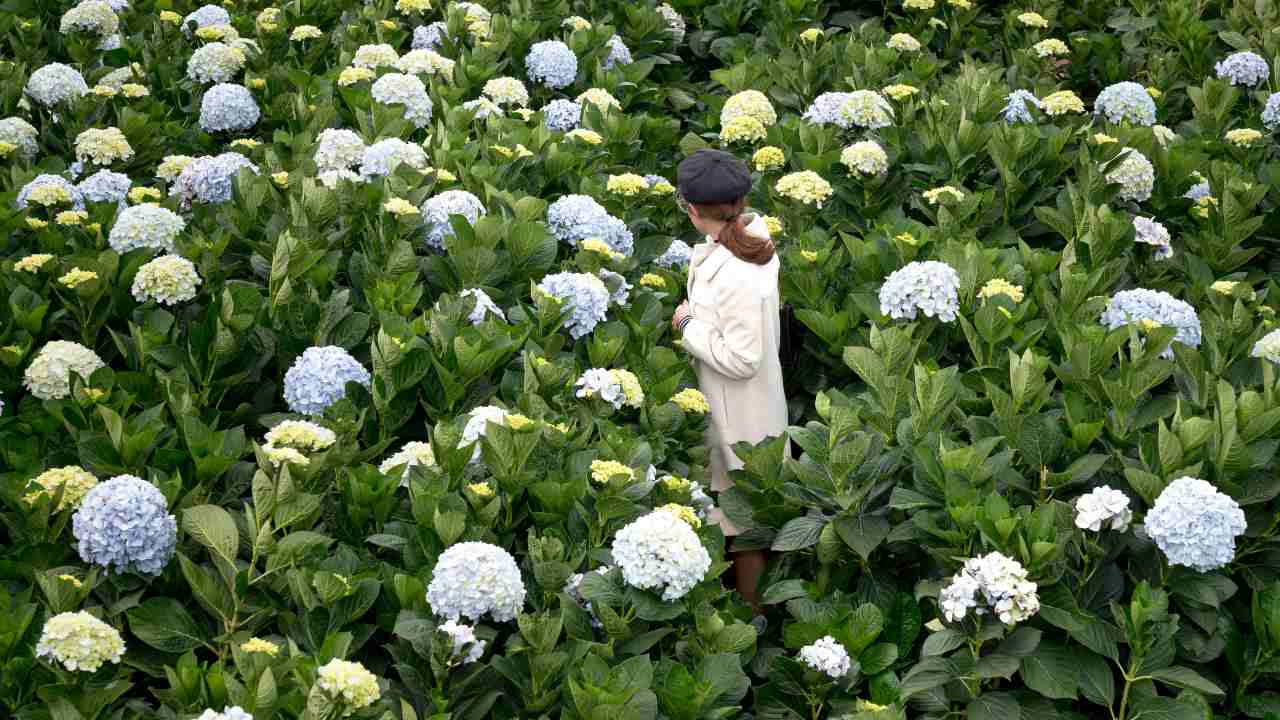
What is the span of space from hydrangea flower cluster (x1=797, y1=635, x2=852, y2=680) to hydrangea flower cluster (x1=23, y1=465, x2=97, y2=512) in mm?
1609

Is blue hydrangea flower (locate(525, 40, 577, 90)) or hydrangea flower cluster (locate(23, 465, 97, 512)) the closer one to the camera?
hydrangea flower cluster (locate(23, 465, 97, 512))

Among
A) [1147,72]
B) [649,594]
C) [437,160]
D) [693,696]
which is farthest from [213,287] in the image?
[1147,72]

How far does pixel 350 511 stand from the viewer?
3.24 metres

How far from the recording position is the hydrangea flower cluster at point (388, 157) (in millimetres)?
4793

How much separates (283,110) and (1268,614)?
4.00 meters

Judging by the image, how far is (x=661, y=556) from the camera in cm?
307

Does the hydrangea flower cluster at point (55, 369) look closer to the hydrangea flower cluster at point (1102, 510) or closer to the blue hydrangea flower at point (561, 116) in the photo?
the blue hydrangea flower at point (561, 116)

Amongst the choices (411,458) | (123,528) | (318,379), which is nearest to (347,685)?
(123,528)

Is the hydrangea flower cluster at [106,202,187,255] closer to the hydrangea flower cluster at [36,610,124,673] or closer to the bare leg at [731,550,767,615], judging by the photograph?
the hydrangea flower cluster at [36,610,124,673]

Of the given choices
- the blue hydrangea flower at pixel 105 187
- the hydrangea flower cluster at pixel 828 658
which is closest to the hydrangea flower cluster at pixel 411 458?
the hydrangea flower cluster at pixel 828 658

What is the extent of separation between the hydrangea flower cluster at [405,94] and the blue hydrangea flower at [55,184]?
120cm

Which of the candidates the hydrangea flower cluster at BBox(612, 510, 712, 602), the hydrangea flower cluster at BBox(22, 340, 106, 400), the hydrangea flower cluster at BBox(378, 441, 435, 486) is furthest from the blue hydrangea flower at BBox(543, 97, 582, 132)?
the hydrangea flower cluster at BBox(612, 510, 712, 602)

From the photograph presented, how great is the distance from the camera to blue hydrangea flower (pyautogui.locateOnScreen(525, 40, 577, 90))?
19.9 ft

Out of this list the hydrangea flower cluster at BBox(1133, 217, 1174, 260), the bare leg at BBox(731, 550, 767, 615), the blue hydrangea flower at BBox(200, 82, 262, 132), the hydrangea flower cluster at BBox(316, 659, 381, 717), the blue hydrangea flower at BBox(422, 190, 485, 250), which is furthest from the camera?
the blue hydrangea flower at BBox(200, 82, 262, 132)
